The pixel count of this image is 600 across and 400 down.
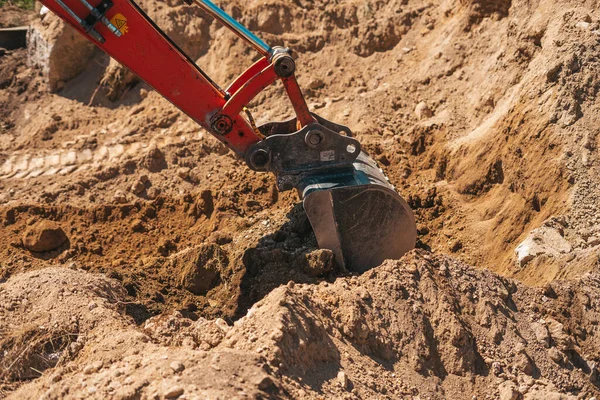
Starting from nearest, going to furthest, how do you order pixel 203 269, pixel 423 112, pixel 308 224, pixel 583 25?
pixel 203 269, pixel 308 224, pixel 583 25, pixel 423 112

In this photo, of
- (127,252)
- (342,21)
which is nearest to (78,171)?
(127,252)

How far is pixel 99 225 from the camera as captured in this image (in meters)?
8.66

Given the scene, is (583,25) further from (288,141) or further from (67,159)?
(67,159)

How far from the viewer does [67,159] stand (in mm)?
9750

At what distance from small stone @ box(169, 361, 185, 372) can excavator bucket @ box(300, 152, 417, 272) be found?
238 cm

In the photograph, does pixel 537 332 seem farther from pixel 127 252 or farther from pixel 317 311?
pixel 127 252

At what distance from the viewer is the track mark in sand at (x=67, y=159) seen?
9.54m

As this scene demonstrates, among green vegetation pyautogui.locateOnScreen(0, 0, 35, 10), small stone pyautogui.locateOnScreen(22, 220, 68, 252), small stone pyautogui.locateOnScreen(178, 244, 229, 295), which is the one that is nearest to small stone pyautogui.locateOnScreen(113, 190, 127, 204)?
small stone pyautogui.locateOnScreen(22, 220, 68, 252)

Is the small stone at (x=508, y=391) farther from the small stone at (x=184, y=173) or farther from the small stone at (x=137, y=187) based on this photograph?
the small stone at (x=137, y=187)

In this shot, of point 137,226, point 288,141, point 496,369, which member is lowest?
point 137,226

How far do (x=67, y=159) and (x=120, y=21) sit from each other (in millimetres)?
→ 3633

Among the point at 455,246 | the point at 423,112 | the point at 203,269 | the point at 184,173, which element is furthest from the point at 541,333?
the point at 184,173

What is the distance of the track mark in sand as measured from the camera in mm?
9539

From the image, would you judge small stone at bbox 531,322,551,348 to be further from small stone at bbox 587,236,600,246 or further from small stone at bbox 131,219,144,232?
small stone at bbox 131,219,144,232
